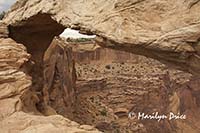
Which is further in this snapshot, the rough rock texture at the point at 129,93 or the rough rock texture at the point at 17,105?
the rough rock texture at the point at 129,93

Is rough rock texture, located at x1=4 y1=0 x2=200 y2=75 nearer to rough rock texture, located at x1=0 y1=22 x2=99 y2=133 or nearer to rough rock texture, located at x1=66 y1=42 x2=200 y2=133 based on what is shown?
rough rock texture, located at x1=0 y1=22 x2=99 y2=133

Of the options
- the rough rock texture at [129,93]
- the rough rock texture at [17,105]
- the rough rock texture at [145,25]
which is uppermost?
the rough rock texture at [145,25]

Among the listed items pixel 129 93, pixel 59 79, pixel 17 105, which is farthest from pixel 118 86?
pixel 17 105

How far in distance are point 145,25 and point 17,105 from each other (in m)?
3.40

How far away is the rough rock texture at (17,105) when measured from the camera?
6676 mm

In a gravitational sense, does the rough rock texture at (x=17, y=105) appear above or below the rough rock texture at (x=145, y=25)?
below

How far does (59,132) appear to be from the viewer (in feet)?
21.2

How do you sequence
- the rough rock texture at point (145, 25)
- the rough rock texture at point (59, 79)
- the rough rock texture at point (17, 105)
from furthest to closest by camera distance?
the rough rock texture at point (59, 79) < the rough rock texture at point (17, 105) < the rough rock texture at point (145, 25)

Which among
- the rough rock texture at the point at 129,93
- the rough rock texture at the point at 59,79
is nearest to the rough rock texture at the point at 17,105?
the rough rock texture at the point at 59,79

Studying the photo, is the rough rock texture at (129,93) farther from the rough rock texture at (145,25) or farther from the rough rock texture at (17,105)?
the rough rock texture at (145,25)

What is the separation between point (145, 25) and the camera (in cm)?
712

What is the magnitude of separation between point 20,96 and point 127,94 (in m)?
19.5

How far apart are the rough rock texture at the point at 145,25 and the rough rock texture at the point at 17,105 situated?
5.39 ft

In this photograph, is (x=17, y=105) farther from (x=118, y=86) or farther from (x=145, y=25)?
(x=118, y=86)
